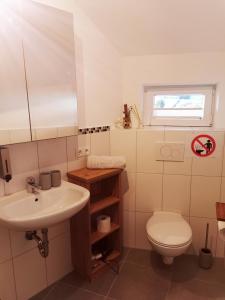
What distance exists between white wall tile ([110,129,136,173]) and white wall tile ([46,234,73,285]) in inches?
34.0

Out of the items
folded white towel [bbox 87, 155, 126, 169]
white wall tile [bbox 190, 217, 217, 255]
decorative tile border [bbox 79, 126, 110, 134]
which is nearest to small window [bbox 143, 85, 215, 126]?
decorative tile border [bbox 79, 126, 110, 134]

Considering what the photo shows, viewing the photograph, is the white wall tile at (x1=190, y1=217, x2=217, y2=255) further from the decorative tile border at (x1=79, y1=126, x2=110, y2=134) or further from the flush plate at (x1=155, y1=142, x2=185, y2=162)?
the decorative tile border at (x1=79, y1=126, x2=110, y2=134)

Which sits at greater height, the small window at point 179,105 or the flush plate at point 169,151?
the small window at point 179,105

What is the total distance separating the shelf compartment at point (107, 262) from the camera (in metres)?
1.83

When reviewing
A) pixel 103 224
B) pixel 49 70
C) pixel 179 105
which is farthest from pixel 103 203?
pixel 179 105

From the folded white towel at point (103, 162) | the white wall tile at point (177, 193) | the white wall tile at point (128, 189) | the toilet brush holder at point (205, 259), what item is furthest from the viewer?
the white wall tile at point (128, 189)

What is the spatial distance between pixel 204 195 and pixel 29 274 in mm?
1578

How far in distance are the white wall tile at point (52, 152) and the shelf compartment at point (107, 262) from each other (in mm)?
937

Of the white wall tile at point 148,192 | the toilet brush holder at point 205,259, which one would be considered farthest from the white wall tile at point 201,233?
the white wall tile at point 148,192

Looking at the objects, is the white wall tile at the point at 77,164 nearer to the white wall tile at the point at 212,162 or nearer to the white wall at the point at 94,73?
the white wall at the point at 94,73

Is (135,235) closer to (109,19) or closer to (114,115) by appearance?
(114,115)

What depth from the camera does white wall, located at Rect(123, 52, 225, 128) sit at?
2.00 m

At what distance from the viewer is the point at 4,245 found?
55.5 inches

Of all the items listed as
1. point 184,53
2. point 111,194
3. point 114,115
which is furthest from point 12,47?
point 184,53
